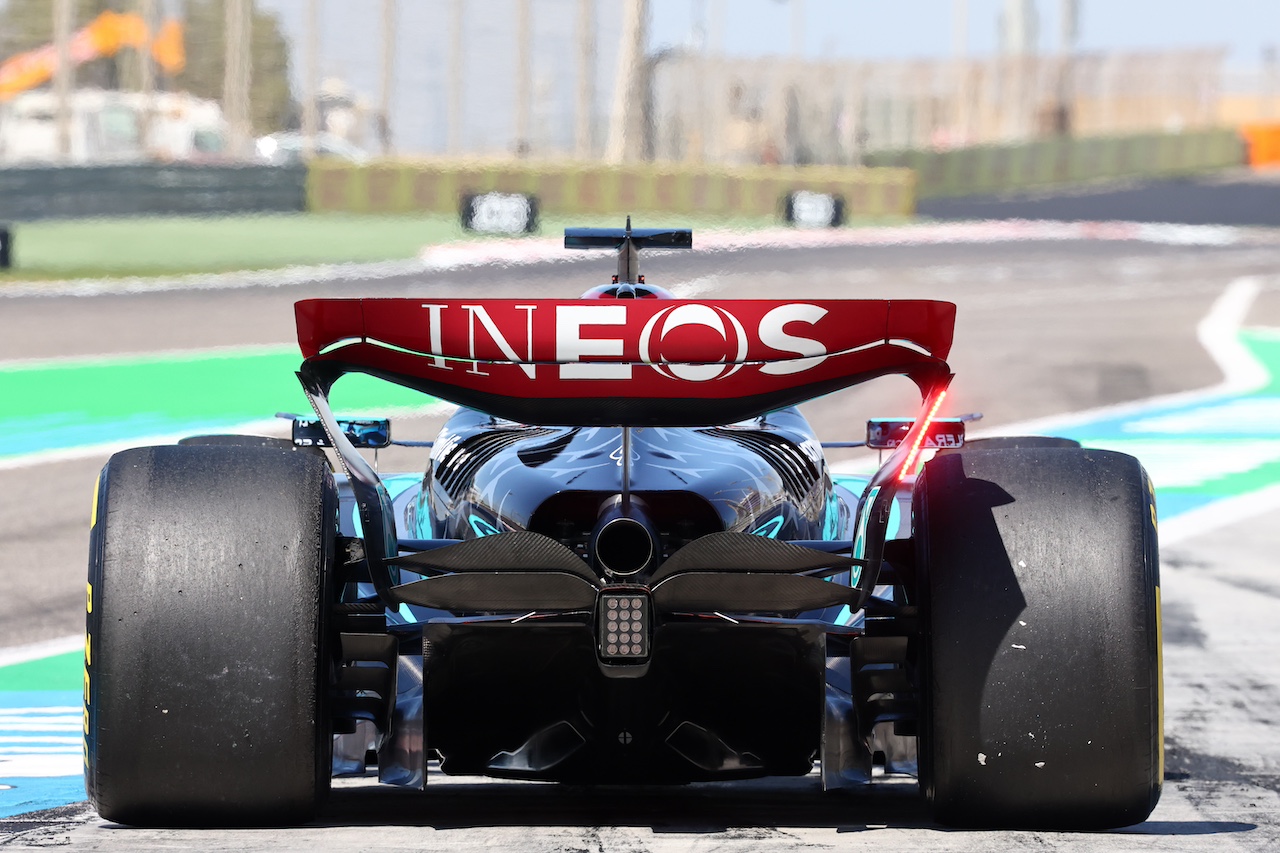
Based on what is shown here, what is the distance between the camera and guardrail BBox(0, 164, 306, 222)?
1254 inches

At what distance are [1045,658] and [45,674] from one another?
4.40 metres

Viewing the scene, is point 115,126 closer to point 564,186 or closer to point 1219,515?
point 564,186

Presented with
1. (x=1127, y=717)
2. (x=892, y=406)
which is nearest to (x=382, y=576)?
(x=1127, y=717)

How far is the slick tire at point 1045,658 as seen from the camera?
4504 mm

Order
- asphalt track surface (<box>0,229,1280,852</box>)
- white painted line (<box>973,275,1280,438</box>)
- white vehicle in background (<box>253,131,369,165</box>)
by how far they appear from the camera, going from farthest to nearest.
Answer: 1. white vehicle in background (<box>253,131,369,165</box>)
2. white painted line (<box>973,275,1280,438</box>)
3. asphalt track surface (<box>0,229,1280,852</box>)

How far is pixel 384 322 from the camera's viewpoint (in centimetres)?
445

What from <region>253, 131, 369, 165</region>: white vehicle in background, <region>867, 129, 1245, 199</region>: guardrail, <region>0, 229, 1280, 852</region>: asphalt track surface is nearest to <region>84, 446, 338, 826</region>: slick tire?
<region>0, 229, 1280, 852</region>: asphalt track surface

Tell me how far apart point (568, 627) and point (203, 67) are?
78.4 m

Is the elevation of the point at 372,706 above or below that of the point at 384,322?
below

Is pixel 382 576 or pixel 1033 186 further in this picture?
pixel 1033 186

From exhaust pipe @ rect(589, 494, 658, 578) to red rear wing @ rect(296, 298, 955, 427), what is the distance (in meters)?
0.34

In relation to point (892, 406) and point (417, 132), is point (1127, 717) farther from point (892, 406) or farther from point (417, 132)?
point (417, 132)

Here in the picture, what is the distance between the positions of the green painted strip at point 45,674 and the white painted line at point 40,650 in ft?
0.14

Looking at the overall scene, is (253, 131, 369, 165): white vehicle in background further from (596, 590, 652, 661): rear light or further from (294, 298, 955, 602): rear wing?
(596, 590, 652, 661): rear light
